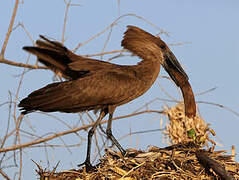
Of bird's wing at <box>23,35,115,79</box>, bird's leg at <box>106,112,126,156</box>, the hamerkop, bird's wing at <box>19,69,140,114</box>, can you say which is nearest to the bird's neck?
the hamerkop

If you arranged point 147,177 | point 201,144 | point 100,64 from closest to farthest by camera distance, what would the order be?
point 147,177 → point 201,144 → point 100,64

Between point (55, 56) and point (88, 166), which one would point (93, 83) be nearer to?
point (55, 56)

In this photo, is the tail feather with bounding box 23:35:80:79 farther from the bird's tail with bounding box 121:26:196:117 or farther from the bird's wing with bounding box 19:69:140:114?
the bird's tail with bounding box 121:26:196:117

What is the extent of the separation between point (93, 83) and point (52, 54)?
711mm

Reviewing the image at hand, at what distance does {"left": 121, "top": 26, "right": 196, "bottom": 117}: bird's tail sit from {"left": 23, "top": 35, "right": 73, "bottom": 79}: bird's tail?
0.99 metres

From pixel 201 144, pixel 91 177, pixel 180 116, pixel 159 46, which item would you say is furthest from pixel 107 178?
pixel 159 46

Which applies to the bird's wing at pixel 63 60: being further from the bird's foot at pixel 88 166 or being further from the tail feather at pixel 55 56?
the bird's foot at pixel 88 166

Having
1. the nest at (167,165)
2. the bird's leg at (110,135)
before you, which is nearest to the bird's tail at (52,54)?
the bird's leg at (110,135)

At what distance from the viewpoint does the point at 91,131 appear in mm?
6113

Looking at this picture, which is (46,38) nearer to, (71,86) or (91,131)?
(71,86)

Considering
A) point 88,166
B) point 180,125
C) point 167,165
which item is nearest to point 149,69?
point 180,125

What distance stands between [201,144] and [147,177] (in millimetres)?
979

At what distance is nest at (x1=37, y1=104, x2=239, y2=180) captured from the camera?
471cm

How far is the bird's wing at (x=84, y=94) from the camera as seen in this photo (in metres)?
5.77
